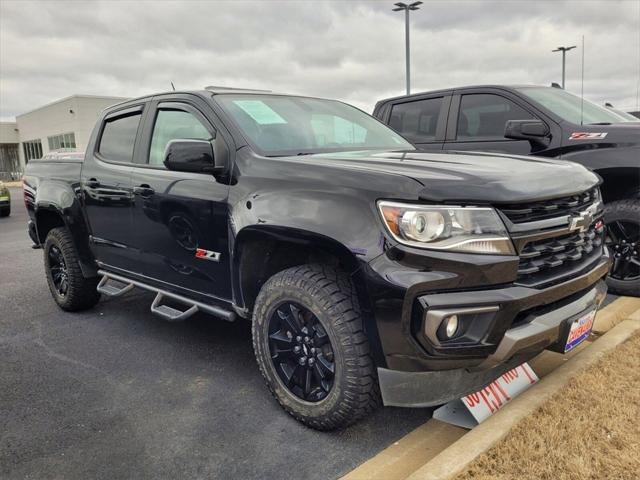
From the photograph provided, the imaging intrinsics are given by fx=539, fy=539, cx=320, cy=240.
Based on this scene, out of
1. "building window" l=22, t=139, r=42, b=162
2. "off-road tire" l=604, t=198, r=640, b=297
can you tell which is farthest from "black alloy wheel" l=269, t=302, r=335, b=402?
"building window" l=22, t=139, r=42, b=162

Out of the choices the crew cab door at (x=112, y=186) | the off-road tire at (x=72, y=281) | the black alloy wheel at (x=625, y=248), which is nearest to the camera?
the crew cab door at (x=112, y=186)

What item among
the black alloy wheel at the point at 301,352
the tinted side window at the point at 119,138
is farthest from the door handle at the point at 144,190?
the black alloy wheel at the point at 301,352

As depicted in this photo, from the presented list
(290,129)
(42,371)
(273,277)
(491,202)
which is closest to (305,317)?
(273,277)

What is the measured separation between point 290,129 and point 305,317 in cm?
131

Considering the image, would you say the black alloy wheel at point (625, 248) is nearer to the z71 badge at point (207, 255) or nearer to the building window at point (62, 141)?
the z71 badge at point (207, 255)

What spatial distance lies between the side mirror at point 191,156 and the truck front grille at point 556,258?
172cm

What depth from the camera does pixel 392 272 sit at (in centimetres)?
227

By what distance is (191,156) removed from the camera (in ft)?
9.97

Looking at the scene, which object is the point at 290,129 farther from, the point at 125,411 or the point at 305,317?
the point at 125,411

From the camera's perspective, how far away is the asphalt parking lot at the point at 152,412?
258 centimetres

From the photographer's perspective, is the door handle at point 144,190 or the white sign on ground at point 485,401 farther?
the door handle at point 144,190

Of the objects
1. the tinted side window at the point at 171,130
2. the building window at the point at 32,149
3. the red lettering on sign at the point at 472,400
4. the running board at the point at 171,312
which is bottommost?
the red lettering on sign at the point at 472,400

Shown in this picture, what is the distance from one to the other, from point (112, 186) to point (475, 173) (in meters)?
2.74

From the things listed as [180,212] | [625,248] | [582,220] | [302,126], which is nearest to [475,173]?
[582,220]
